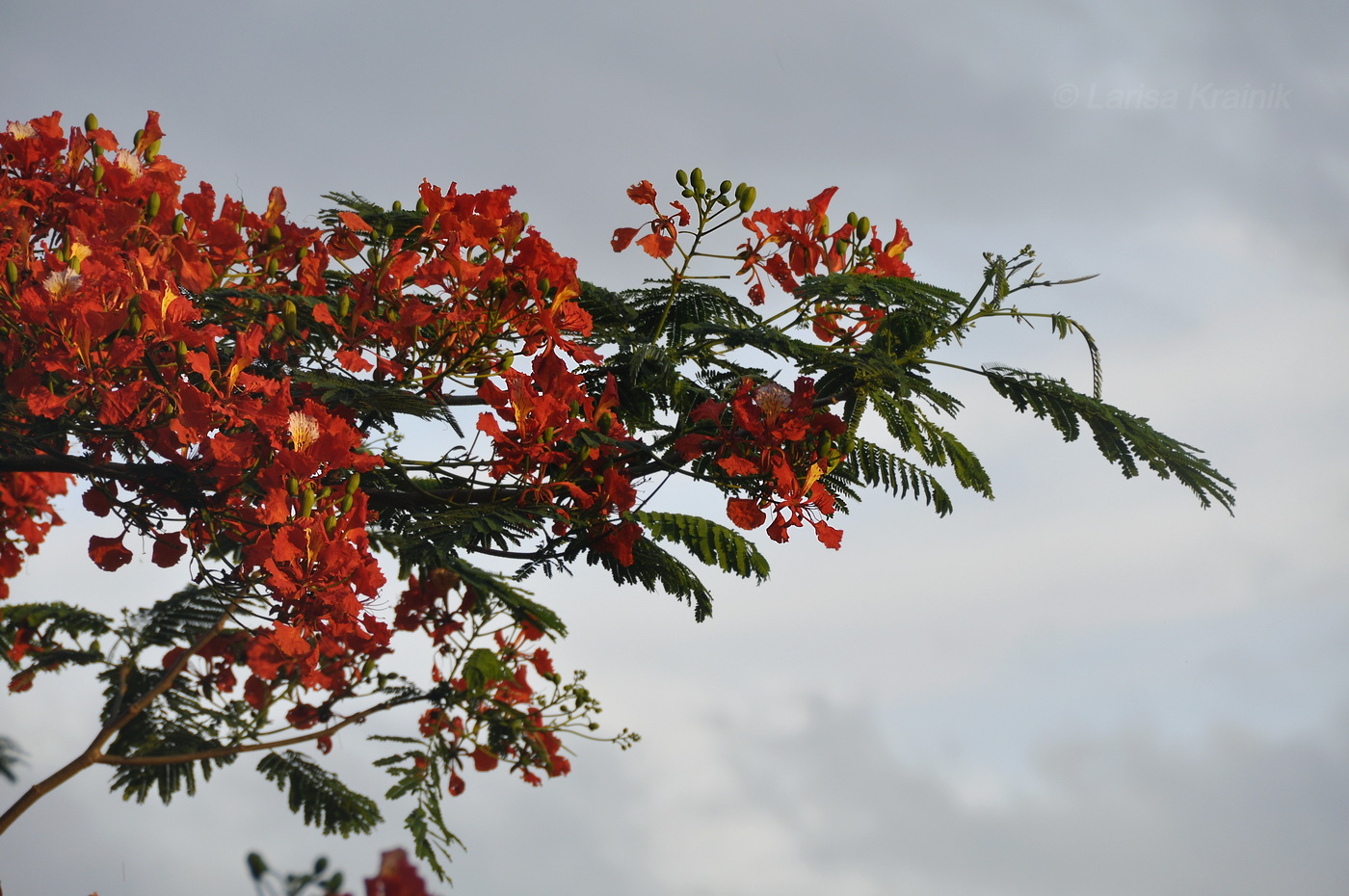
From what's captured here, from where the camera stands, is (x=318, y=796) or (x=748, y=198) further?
(x=318, y=796)

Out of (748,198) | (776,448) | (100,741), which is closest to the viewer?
(776,448)

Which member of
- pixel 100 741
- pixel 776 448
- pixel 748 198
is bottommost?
pixel 100 741

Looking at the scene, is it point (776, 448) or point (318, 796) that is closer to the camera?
point (776, 448)

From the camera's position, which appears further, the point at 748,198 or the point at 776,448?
the point at 748,198

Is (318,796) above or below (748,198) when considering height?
below

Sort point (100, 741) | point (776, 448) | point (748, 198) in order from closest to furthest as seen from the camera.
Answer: point (776, 448) → point (748, 198) → point (100, 741)

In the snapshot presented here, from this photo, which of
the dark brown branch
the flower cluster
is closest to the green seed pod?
the flower cluster

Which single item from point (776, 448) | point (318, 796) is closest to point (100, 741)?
point (318, 796)

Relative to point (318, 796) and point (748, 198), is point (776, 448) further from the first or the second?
point (318, 796)

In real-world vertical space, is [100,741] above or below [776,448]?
below

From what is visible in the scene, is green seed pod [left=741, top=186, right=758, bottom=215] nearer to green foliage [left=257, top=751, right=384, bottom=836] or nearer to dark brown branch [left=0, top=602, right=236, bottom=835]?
dark brown branch [left=0, top=602, right=236, bottom=835]

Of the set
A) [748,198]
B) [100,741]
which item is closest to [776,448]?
[748,198]

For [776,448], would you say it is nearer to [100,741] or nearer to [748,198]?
[748,198]

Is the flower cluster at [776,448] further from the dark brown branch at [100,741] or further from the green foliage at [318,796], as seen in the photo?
the green foliage at [318,796]
